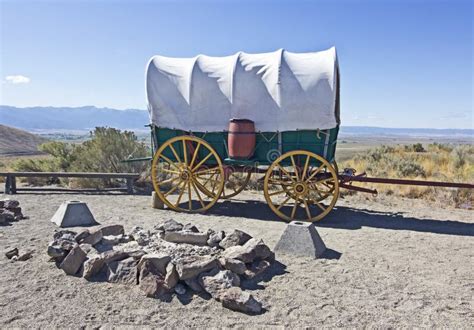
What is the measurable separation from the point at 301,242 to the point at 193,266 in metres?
1.62

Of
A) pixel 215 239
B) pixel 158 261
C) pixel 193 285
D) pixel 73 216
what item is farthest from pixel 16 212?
pixel 193 285

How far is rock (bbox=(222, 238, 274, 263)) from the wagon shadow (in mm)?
2416

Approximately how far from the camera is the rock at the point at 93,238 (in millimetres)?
4801

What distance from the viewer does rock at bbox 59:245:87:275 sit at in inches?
170

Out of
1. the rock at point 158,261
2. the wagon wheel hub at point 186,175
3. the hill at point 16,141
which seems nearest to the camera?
the rock at point 158,261

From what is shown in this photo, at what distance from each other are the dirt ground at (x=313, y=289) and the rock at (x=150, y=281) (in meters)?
0.08

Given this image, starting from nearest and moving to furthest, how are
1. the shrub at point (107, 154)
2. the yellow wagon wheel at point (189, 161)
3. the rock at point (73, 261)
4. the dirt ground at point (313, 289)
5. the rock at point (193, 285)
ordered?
the dirt ground at point (313, 289) < the rock at point (193, 285) < the rock at point (73, 261) < the yellow wagon wheel at point (189, 161) < the shrub at point (107, 154)

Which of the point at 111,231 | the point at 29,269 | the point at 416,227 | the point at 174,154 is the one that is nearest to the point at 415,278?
the point at 416,227

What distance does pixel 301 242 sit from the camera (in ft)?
16.7

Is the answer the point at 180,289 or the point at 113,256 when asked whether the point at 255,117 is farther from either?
the point at 180,289

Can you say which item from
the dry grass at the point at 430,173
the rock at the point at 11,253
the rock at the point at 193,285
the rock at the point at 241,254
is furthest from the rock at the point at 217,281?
the dry grass at the point at 430,173

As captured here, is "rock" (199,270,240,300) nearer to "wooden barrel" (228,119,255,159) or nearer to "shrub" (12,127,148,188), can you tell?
"wooden barrel" (228,119,255,159)

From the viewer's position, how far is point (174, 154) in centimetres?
763

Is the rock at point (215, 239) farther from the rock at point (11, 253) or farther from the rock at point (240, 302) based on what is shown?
the rock at point (11, 253)
